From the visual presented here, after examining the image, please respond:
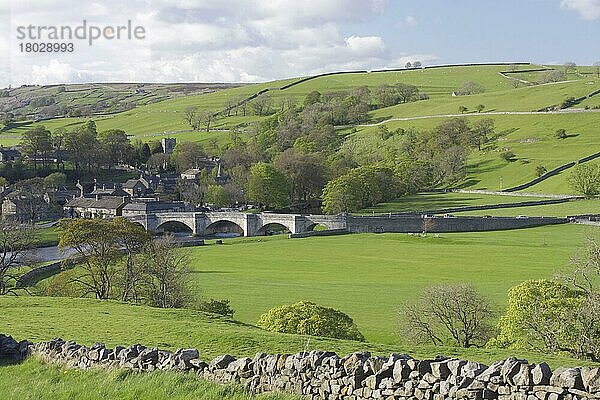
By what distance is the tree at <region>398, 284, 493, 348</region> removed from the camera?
1305 inches

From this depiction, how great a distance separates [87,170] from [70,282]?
110 meters

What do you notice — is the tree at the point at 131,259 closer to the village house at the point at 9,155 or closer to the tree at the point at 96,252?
the tree at the point at 96,252

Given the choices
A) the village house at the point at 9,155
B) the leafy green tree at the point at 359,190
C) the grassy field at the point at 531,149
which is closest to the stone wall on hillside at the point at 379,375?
the leafy green tree at the point at 359,190

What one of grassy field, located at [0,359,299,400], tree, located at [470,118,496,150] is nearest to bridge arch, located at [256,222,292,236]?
tree, located at [470,118,496,150]

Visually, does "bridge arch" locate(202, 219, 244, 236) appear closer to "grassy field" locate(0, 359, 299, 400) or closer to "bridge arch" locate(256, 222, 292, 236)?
"bridge arch" locate(256, 222, 292, 236)

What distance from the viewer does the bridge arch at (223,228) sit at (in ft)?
349

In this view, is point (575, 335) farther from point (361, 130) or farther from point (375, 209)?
point (361, 130)

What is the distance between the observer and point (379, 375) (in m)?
10.6

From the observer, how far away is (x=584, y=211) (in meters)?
94.2

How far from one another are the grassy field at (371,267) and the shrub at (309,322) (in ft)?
18.8

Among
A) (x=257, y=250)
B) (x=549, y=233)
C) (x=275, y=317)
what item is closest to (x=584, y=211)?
(x=549, y=233)

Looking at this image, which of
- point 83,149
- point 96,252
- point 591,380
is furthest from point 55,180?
point 591,380

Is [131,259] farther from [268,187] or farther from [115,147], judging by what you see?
[115,147]

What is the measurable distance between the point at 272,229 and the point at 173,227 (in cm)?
1556
